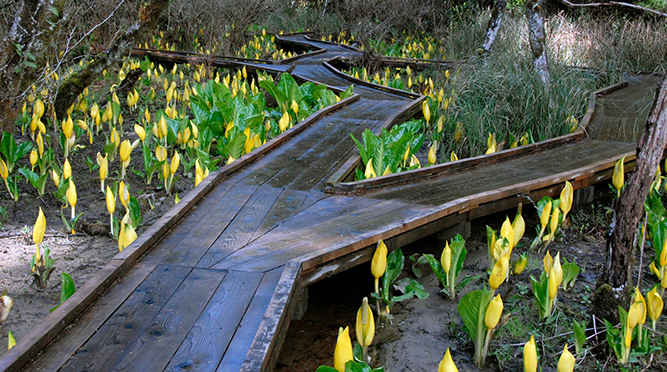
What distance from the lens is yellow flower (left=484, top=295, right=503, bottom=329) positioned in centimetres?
253

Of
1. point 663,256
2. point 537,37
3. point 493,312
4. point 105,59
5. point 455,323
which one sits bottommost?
point 455,323

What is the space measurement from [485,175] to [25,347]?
334cm

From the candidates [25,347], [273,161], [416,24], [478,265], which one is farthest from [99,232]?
[416,24]

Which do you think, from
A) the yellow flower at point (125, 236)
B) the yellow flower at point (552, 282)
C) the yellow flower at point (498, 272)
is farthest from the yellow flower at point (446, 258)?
the yellow flower at point (125, 236)

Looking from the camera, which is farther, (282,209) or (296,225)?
(282,209)

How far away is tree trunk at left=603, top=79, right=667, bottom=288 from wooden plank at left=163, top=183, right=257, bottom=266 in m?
2.05

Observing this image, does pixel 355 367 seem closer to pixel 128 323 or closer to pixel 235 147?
pixel 128 323

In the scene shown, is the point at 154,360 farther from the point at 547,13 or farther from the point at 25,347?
the point at 547,13

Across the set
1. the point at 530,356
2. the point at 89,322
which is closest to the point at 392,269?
the point at 530,356

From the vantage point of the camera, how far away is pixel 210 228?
3.44 metres

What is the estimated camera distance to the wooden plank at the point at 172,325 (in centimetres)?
227

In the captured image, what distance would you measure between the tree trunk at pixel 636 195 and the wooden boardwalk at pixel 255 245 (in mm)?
1058

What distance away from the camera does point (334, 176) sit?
4254 mm

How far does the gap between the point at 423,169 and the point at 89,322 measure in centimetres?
265
